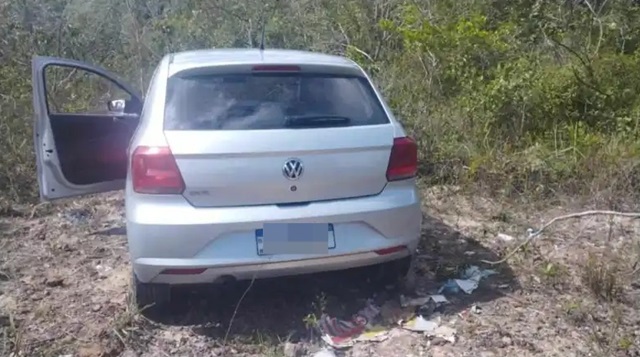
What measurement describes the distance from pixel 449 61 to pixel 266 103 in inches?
191

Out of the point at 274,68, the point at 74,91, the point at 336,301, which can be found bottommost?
the point at 74,91

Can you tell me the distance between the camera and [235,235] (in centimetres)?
350

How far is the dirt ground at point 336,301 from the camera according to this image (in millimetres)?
3719

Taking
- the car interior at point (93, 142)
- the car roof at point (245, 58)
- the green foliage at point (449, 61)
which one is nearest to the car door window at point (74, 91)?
the green foliage at point (449, 61)

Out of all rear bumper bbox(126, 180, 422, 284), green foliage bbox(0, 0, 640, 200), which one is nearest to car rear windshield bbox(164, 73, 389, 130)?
rear bumper bbox(126, 180, 422, 284)

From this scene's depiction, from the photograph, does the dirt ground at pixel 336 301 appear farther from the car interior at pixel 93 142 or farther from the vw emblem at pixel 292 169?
the vw emblem at pixel 292 169

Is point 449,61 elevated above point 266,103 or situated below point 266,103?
Result: below

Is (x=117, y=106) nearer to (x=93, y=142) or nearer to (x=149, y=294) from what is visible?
(x=93, y=142)

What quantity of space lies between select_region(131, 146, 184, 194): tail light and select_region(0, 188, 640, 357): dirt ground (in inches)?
32.7

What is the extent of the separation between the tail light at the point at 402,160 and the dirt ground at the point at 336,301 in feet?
2.72

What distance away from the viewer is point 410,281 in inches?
174

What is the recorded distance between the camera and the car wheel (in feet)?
12.6

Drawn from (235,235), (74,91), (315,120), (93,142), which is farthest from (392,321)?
(74,91)

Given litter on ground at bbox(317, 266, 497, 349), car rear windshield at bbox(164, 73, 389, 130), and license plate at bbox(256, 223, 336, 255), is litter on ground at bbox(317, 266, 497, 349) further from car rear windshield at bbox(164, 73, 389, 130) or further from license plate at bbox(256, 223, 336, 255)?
car rear windshield at bbox(164, 73, 389, 130)
